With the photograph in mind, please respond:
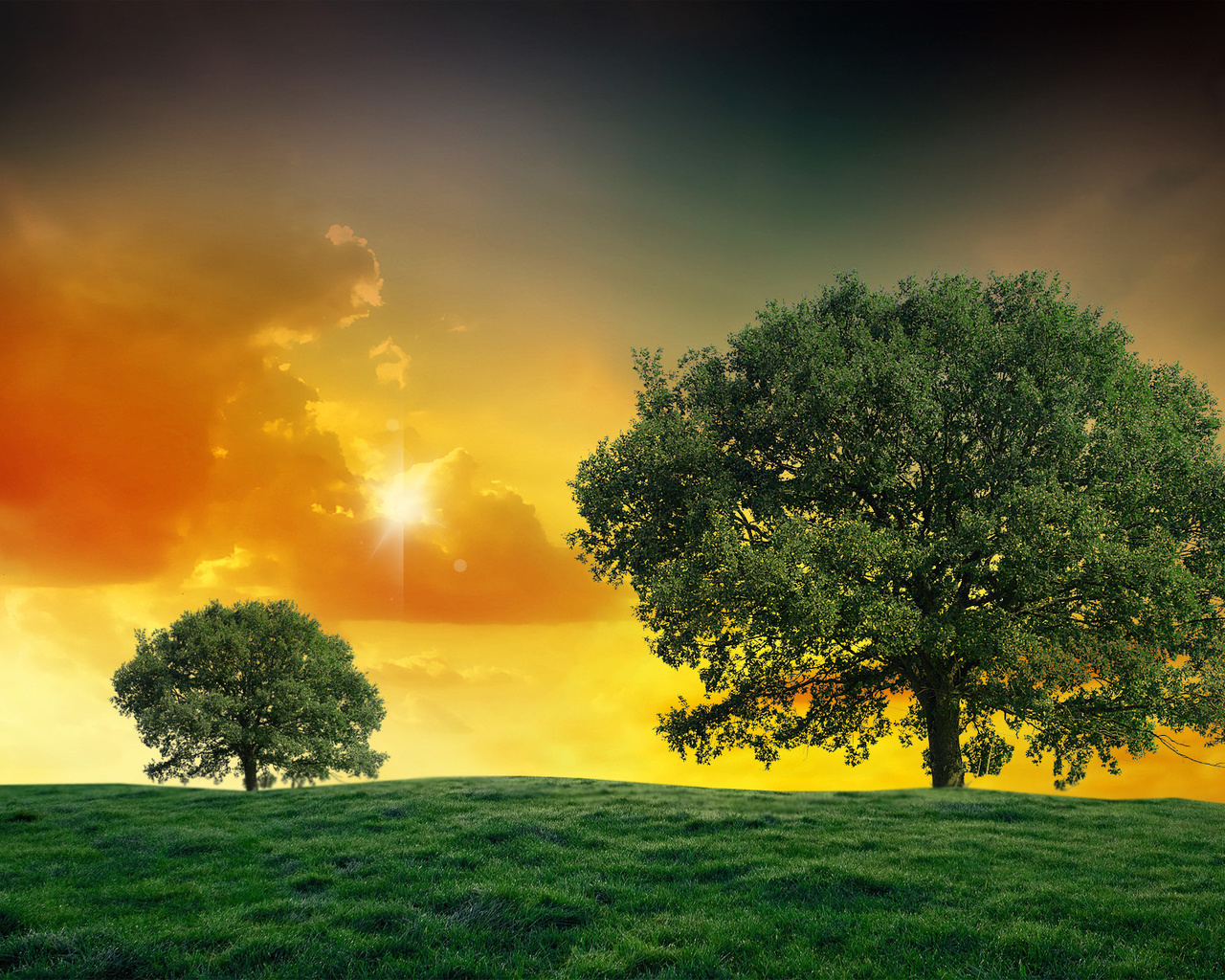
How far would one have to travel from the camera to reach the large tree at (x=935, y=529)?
2359cm

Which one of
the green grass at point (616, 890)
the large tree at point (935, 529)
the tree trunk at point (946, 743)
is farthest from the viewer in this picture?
the tree trunk at point (946, 743)

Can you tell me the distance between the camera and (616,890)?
1319 cm

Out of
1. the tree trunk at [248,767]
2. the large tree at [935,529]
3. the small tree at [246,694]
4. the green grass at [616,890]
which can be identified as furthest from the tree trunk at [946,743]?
the tree trunk at [248,767]

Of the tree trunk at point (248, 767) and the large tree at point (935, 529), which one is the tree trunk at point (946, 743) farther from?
the tree trunk at point (248, 767)

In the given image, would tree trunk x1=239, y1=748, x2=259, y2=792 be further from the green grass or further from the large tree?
the large tree

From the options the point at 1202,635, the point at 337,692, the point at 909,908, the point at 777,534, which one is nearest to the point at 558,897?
the point at 909,908

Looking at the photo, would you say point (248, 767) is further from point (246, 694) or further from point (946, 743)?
point (946, 743)

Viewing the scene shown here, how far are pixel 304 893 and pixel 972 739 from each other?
23.9m

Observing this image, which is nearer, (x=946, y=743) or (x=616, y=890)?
(x=616, y=890)

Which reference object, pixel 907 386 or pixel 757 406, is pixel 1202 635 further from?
pixel 757 406

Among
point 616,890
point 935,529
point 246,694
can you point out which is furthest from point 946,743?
point 246,694

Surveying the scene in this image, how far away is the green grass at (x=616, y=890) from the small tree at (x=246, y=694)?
70.7ft

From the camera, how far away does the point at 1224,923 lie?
36.8 feet

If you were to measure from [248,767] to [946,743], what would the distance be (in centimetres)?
3985
